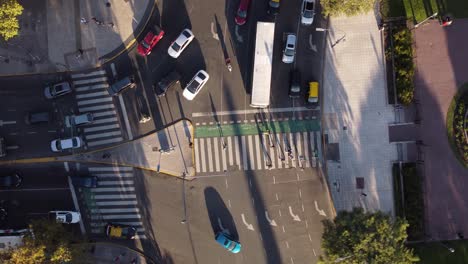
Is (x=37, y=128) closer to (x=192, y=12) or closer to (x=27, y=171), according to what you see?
(x=27, y=171)

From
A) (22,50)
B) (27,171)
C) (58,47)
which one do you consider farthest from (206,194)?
(22,50)

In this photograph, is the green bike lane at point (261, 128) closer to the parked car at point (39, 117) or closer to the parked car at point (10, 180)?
the parked car at point (39, 117)

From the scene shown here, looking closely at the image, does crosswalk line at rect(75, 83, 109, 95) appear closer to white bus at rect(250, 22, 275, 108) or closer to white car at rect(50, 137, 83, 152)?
white car at rect(50, 137, 83, 152)

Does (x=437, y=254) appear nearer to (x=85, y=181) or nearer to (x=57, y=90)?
(x=85, y=181)

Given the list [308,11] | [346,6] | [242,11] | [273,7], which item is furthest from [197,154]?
[346,6]

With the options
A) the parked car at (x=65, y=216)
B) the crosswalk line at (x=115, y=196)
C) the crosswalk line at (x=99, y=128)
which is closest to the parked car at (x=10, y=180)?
the parked car at (x=65, y=216)

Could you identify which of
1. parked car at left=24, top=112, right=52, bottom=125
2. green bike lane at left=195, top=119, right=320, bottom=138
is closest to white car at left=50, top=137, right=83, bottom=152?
parked car at left=24, top=112, right=52, bottom=125

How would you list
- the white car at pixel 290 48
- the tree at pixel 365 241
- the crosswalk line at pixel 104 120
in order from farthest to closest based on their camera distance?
1. the crosswalk line at pixel 104 120
2. the white car at pixel 290 48
3. the tree at pixel 365 241
